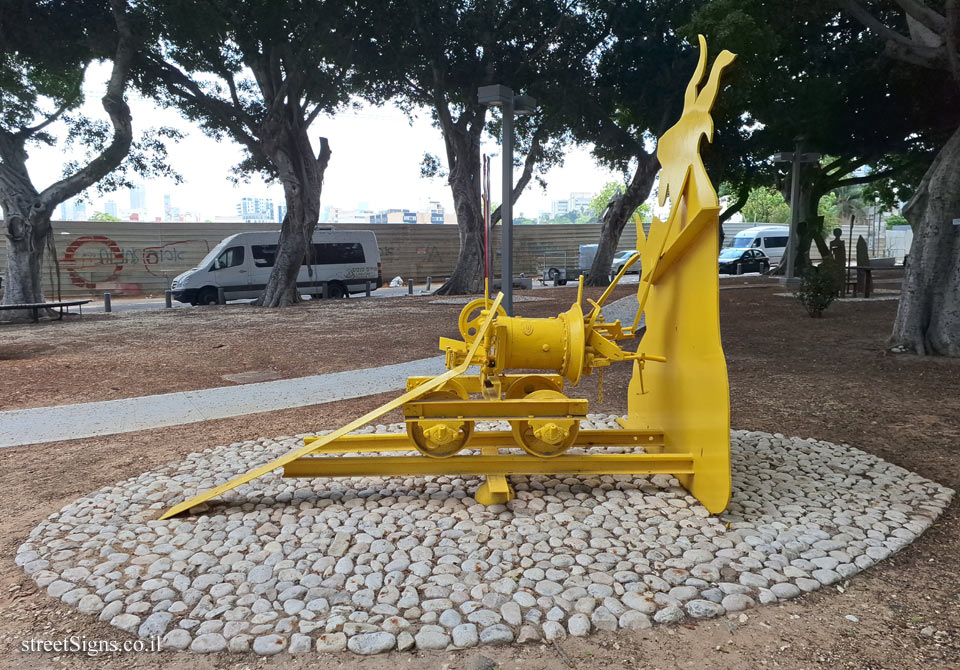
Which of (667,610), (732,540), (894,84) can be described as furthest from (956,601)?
(894,84)

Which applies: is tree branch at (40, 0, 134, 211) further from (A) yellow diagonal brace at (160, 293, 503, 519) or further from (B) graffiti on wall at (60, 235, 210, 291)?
(A) yellow diagonal brace at (160, 293, 503, 519)

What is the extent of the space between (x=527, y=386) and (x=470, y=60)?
53.7ft

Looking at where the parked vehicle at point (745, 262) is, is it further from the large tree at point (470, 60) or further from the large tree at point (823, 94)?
the large tree at point (470, 60)

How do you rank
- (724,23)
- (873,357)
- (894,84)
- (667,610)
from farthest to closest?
(894,84)
(724,23)
(873,357)
(667,610)

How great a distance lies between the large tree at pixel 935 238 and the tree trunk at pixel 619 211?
1255 centimetres

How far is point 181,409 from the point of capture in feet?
20.5

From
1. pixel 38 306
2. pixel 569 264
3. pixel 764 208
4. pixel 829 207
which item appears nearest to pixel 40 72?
pixel 38 306

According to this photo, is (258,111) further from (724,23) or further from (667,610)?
(667,610)

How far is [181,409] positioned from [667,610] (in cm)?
516

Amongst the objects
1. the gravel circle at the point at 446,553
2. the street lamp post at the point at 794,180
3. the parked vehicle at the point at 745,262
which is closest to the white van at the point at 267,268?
the street lamp post at the point at 794,180

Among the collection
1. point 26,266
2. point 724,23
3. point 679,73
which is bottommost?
point 26,266

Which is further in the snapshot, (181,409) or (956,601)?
(181,409)

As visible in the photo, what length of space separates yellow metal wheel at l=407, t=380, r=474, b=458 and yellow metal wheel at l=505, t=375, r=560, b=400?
431 mm

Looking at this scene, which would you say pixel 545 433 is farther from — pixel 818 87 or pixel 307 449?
pixel 818 87
